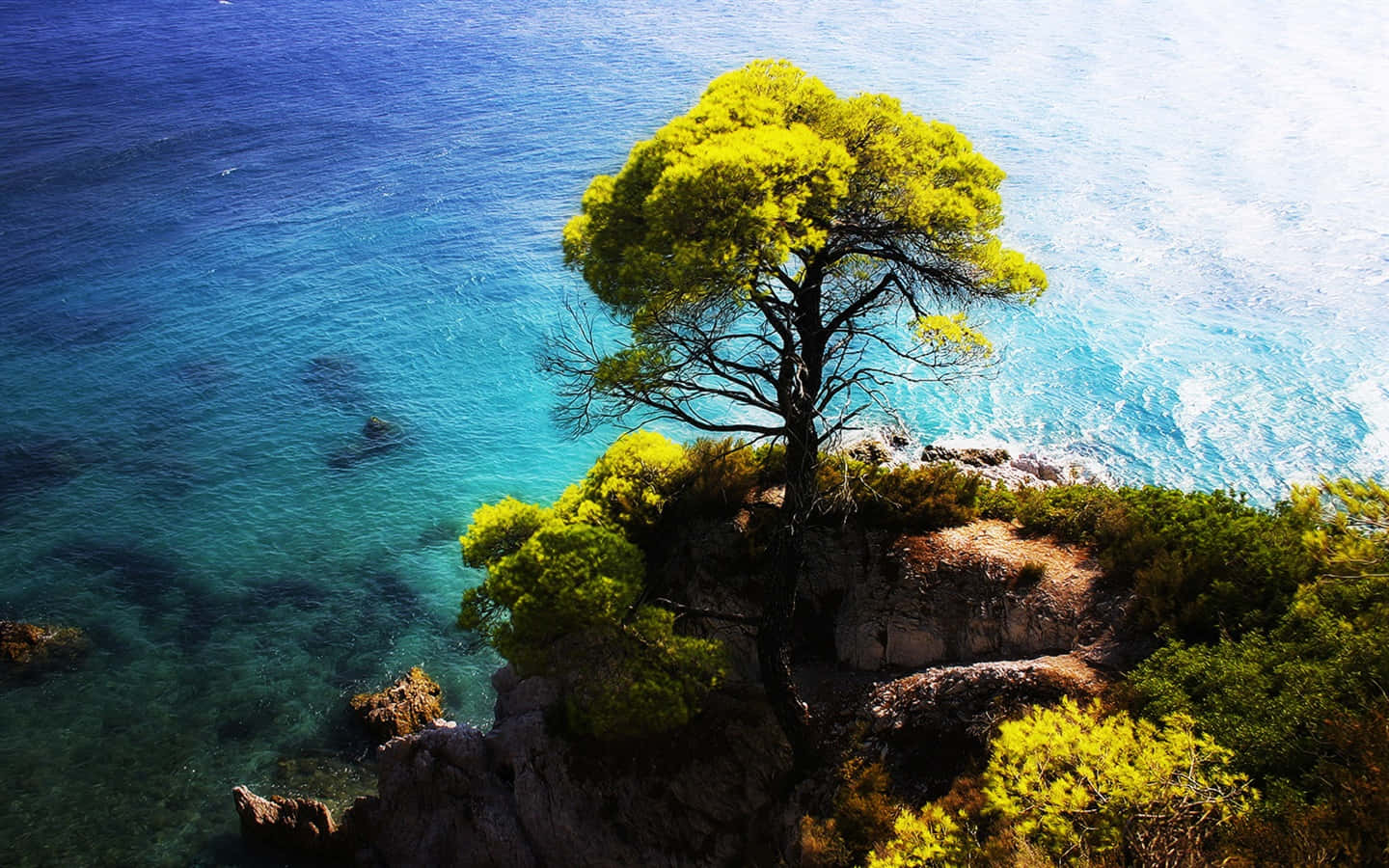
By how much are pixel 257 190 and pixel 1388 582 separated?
188 feet

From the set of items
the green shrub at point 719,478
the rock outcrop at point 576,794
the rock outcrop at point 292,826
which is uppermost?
the green shrub at point 719,478

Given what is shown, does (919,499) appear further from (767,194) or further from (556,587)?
(767,194)

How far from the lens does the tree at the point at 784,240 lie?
12180 mm

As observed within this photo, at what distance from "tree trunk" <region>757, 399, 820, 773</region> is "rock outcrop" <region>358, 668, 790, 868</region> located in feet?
3.01

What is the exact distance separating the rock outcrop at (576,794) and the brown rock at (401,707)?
10.2 feet

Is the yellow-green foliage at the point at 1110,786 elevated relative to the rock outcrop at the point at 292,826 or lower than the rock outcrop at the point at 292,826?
elevated

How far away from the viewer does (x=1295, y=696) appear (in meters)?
11.0

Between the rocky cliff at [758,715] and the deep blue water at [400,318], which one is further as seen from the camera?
the deep blue water at [400,318]

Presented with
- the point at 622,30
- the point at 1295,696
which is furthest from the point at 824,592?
the point at 622,30

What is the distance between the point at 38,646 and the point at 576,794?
17.4 m

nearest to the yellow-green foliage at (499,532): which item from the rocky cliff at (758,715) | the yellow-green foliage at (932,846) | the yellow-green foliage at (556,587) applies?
the yellow-green foliage at (556,587)

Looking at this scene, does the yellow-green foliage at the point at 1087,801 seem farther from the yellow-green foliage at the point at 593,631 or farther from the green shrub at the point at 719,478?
the green shrub at the point at 719,478

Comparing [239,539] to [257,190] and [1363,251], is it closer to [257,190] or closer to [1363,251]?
[257,190]

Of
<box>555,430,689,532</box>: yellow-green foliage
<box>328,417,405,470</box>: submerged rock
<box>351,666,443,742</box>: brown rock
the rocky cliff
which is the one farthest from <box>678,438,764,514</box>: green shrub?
<box>328,417,405,470</box>: submerged rock
